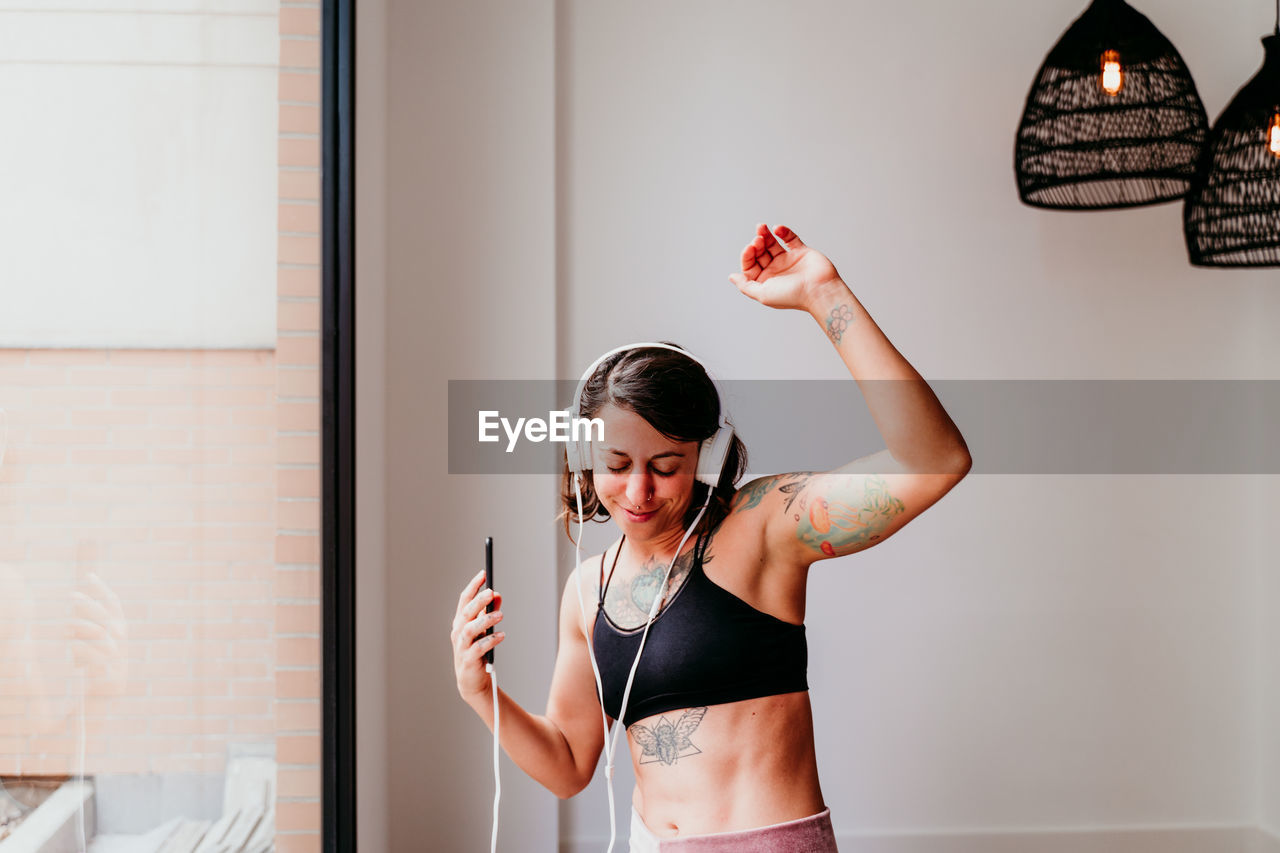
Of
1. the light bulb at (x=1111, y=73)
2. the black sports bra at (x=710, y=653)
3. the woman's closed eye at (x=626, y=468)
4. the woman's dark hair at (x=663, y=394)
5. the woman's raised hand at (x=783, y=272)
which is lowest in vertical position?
the black sports bra at (x=710, y=653)

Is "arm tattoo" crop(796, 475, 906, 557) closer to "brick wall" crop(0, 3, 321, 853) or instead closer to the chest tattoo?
the chest tattoo

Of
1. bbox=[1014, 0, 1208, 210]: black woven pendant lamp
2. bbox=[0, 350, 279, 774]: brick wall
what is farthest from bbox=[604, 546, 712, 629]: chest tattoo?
bbox=[1014, 0, 1208, 210]: black woven pendant lamp

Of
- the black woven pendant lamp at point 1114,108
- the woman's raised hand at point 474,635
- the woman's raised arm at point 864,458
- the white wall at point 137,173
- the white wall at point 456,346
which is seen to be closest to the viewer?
the white wall at point 137,173

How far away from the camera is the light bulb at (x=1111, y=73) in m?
1.90

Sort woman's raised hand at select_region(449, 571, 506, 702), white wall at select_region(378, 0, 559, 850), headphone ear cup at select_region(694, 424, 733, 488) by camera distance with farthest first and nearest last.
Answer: white wall at select_region(378, 0, 559, 850)
headphone ear cup at select_region(694, 424, 733, 488)
woman's raised hand at select_region(449, 571, 506, 702)

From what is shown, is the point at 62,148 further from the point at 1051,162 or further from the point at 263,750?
the point at 1051,162

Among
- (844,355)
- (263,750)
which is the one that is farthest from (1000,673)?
(263,750)

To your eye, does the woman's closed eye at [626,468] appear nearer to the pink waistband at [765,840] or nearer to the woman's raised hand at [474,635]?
the woman's raised hand at [474,635]

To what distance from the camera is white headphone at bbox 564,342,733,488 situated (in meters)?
1.34

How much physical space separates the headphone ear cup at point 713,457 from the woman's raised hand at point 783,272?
0.24m

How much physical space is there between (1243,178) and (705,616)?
1.60 m

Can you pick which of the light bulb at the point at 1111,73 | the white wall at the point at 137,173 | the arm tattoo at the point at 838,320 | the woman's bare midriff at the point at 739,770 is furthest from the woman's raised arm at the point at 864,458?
the light bulb at the point at 1111,73

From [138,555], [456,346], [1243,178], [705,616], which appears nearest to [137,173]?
[138,555]

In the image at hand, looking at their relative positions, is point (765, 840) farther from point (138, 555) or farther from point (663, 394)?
point (138, 555)
